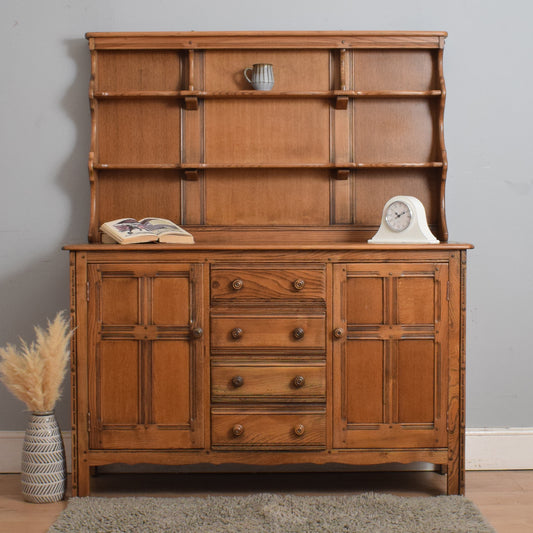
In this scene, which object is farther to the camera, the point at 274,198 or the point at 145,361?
the point at 274,198

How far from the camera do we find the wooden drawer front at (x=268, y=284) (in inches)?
101

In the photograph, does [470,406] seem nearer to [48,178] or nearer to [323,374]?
[323,374]

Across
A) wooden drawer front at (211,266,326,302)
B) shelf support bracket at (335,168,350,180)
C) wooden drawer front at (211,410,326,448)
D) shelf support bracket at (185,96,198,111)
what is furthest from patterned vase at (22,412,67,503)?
shelf support bracket at (335,168,350,180)

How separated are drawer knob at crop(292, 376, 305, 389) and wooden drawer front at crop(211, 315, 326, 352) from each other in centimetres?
12

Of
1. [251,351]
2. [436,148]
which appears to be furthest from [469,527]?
[436,148]

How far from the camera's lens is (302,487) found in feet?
9.21

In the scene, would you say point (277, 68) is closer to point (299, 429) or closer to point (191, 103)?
point (191, 103)

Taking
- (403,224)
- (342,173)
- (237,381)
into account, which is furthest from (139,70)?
(237,381)

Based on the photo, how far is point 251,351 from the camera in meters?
2.58

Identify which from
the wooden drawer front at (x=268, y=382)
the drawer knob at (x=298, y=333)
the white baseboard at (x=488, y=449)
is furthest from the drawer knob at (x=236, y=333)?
the white baseboard at (x=488, y=449)

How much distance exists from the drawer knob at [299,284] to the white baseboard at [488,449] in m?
1.20

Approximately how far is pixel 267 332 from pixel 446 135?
4.30 ft

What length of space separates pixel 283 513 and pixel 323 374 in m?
0.55

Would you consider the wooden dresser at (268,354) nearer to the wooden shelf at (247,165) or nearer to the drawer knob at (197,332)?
the drawer knob at (197,332)
